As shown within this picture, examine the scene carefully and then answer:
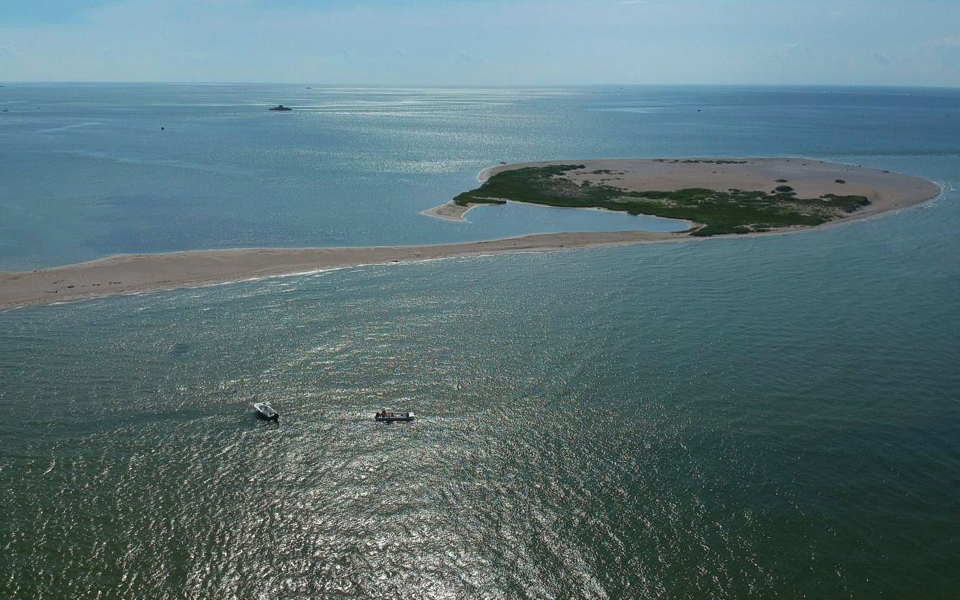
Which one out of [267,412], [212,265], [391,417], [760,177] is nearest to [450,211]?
[212,265]

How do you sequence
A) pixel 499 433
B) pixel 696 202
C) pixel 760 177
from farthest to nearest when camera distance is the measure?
pixel 760 177 → pixel 696 202 → pixel 499 433

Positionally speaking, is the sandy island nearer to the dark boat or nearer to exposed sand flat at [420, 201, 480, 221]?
exposed sand flat at [420, 201, 480, 221]

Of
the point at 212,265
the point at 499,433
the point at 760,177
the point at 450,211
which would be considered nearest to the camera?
the point at 499,433

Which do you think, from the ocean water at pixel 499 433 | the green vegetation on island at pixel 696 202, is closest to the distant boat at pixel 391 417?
the ocean water at pixel 499 433

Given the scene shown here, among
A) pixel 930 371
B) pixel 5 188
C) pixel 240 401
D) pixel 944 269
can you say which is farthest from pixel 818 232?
pixel 5 188

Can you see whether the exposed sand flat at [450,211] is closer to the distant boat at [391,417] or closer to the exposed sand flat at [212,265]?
the exposed sand flat at [212,265]

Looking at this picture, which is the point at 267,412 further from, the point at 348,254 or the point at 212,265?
the point at 348,254
